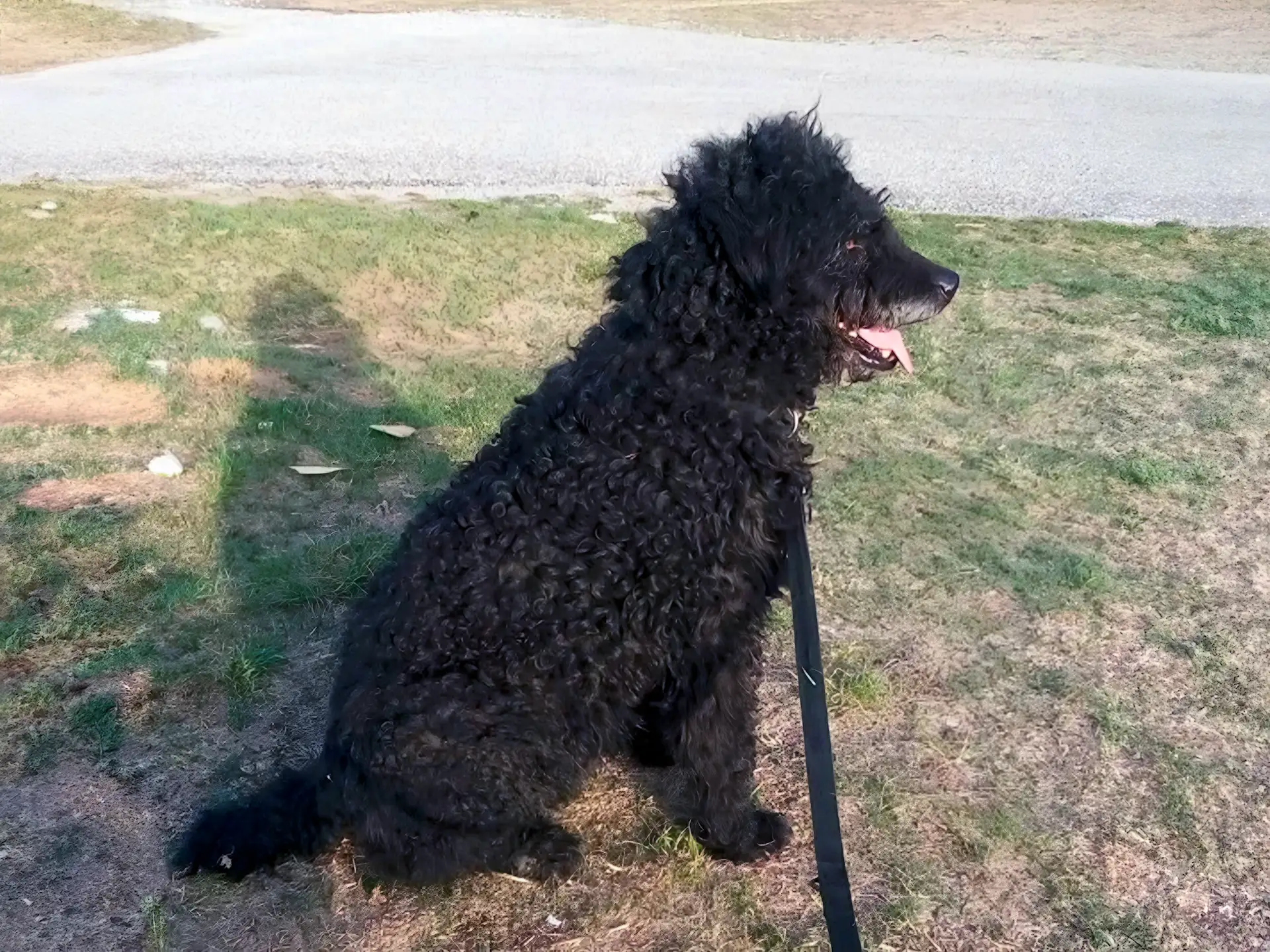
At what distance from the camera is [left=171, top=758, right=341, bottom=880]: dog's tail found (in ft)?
8.85

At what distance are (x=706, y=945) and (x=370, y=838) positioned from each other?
92 cm

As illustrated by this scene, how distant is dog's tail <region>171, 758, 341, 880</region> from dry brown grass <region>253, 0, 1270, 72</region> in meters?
16.1

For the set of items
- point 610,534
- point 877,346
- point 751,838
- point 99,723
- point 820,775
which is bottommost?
point 99,723

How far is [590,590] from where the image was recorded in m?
2.63

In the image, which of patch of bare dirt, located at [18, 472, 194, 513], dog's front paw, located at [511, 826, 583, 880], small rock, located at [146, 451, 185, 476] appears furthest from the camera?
small rock, located at [146, 451, 185, 476]

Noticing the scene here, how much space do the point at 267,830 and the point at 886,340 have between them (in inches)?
82.4

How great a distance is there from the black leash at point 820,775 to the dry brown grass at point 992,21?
608 inches

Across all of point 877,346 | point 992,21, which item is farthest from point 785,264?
point 992,21

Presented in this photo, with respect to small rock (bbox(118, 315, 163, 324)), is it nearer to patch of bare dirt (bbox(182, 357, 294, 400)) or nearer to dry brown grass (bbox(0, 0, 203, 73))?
patch of bare dirt (bbox(182, 357, 294, 400))

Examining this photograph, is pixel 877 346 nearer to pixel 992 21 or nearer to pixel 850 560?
pixel 850 560

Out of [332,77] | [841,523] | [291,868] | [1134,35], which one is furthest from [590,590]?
[1134,35]

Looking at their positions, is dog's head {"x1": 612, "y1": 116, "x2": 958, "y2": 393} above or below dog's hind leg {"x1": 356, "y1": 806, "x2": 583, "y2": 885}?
above

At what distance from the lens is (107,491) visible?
4.67 meters

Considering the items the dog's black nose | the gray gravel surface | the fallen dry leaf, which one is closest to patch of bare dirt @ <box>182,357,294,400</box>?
the fallen dry leaf
